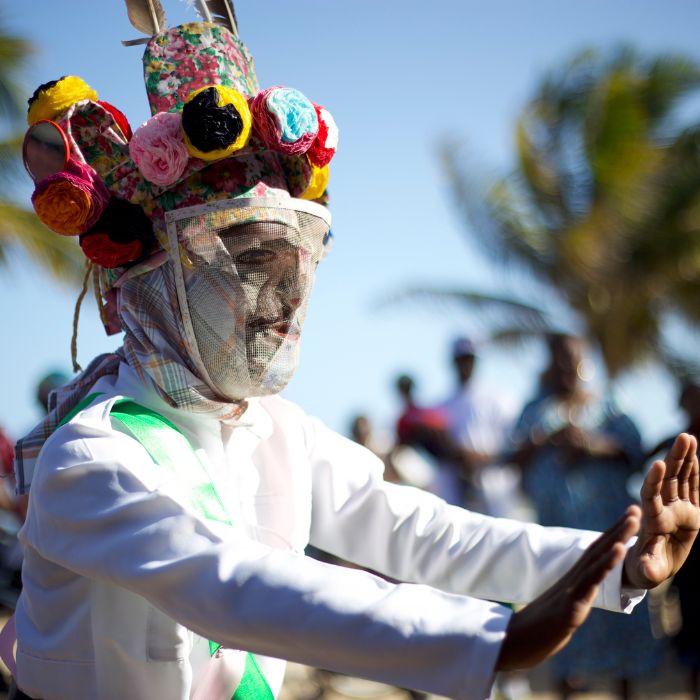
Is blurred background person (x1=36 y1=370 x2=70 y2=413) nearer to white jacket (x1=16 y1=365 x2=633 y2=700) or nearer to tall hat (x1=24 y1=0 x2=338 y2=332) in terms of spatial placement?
tall hat (x1=24 y1=0 x2=338 y2=332)

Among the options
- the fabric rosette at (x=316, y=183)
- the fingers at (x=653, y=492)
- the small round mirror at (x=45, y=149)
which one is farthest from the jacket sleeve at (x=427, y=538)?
the small round mirror at (x=45, y=149)

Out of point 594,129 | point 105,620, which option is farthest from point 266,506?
point 594,129

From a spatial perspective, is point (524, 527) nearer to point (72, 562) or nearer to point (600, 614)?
point (72, 562)

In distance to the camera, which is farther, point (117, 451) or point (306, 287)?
point (306, 287)

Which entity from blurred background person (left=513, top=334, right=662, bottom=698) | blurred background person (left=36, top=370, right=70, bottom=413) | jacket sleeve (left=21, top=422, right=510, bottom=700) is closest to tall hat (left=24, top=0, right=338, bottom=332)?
jacket sleeve (left=21, top=422, right=510, bottom=700)

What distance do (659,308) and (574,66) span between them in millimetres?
4085

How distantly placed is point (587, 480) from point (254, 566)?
4.13 meters

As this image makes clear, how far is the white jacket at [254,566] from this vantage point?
6.08 feet

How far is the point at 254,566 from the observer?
6.44 feet

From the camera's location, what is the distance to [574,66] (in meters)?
16.3

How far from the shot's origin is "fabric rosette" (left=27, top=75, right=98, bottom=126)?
9.14 feet

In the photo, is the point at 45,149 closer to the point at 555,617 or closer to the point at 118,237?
the point at 118,237

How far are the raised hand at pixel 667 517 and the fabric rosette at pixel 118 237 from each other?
1374 mm

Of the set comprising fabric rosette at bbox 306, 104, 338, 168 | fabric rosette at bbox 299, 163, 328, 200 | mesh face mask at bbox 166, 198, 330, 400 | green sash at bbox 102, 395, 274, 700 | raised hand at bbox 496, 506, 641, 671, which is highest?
fabric rosette at bbox 306, 104, 338, 168
